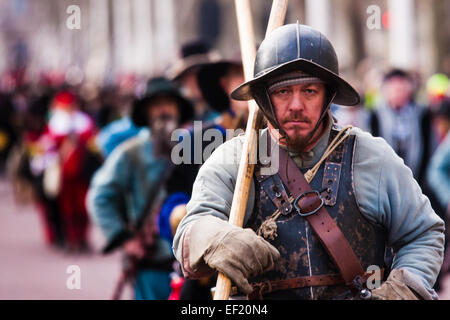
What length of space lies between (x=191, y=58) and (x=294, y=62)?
452cm

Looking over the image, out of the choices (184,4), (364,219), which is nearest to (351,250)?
(364,219)

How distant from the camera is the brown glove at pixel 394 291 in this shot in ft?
12.2

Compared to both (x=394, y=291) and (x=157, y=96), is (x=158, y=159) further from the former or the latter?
(x=394, y=291)

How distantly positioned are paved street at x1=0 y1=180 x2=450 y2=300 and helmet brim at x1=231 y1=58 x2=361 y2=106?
5115mm

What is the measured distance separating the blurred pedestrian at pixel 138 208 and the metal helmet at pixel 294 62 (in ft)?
9.47

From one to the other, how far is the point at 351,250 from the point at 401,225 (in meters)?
0.23

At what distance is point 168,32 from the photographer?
50188mm

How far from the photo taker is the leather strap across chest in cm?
381

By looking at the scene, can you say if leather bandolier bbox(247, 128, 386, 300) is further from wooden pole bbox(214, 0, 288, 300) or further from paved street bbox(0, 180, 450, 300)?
paved street bbox(0, 180, 450, 300)
